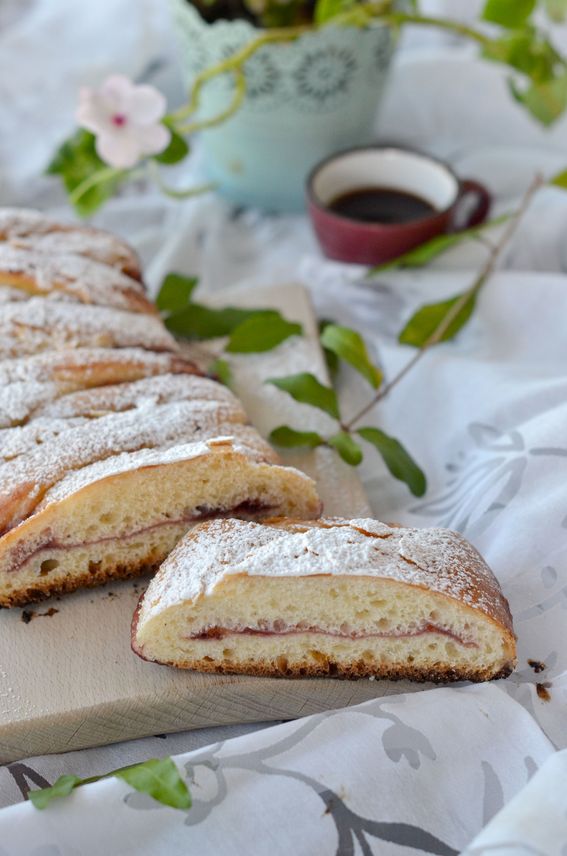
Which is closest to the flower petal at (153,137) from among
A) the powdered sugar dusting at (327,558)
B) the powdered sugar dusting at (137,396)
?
the powdered sugar dusting at (137,396)

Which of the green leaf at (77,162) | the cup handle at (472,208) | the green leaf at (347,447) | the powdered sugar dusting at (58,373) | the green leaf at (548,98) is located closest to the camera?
the powdered sugar dusting at (58,373)

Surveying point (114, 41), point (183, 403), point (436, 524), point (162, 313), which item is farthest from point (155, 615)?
point (114, 41)

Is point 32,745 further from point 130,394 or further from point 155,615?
point 130,394

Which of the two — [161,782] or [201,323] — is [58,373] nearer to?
[201,323]

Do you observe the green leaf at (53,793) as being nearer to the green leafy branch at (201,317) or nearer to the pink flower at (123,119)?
the green leafy branch at (201,317)

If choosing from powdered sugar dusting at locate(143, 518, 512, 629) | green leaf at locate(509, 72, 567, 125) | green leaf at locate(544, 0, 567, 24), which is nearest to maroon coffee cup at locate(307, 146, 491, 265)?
green leaf at locate(509, 72, 567, 125)

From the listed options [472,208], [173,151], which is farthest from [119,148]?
[472,208]

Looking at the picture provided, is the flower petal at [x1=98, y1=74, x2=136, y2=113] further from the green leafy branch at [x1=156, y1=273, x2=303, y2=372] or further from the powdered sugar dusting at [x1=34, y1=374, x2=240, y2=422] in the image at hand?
the powdered sugar dusting at [x1=34, y1=374, x2=240, y2=422]
